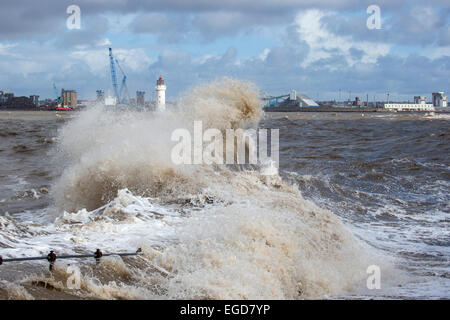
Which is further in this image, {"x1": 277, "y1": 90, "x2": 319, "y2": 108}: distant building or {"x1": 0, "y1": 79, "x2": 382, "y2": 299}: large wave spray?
{"x1": 277, "y1": 90, "x2": 319, "y2": 108}: distant building

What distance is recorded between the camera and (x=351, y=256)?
7145 millimetres

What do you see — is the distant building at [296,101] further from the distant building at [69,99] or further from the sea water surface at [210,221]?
the sea water surface at [210,221]

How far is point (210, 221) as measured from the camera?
23.0ft

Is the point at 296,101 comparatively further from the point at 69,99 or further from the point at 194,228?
the point at 194,228

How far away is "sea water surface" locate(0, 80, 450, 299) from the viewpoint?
501 cm

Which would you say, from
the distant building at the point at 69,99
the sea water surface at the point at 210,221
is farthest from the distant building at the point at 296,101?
the sea water surface at the point at 210,221

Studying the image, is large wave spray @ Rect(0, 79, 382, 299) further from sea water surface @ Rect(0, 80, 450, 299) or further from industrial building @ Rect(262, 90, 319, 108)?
industrial building @ Rect(262, 90, 319, 108)

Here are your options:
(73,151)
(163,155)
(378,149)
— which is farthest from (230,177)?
(378,149)

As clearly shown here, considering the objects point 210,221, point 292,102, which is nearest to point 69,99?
point 292,102

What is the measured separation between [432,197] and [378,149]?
1073 cm

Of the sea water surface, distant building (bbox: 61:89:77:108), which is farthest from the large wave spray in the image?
distant building (bbox: 61:89:77:108)

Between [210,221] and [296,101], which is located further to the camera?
[296,101]

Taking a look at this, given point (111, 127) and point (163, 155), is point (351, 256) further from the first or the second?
point (111, 127)

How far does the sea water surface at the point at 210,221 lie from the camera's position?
16.4ft
